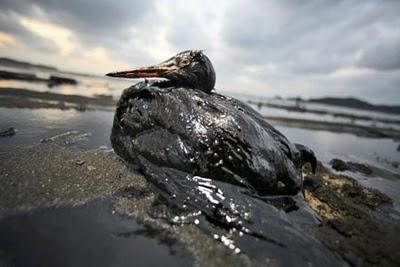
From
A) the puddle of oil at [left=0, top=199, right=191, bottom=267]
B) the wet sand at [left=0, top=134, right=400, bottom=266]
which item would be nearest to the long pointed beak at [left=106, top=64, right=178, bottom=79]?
the wet sand at [left=0, top=134, right=400, bottom=266]

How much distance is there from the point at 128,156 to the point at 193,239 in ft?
8.00

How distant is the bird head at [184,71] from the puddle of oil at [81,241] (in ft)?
→ 8.76

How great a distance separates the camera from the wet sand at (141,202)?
3049mm

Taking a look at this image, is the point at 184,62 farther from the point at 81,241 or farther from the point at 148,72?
the point at 81,241

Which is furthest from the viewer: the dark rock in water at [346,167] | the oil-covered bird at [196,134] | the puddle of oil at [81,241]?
the dark rock in water at [346,167]

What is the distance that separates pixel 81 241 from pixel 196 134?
2.09 meters

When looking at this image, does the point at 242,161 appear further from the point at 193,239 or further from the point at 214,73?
the point at 214,73

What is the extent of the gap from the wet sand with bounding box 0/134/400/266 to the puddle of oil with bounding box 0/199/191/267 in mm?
117

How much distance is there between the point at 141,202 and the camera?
3723 mm

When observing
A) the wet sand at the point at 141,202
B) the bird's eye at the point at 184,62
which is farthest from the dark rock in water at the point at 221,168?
the bird's eye at the point at 184,62

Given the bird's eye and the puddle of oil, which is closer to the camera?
the puddle of oil

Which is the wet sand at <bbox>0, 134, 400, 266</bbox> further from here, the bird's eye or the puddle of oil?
the bird's eye

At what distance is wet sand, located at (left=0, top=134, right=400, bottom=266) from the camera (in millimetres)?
3049

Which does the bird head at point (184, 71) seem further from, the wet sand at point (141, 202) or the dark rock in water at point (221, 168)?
the wet sand at point (141, 202)
